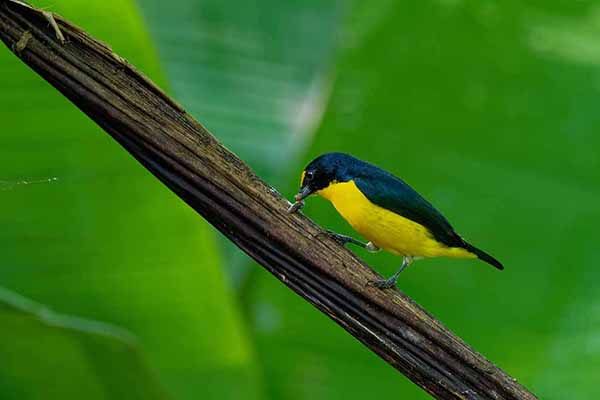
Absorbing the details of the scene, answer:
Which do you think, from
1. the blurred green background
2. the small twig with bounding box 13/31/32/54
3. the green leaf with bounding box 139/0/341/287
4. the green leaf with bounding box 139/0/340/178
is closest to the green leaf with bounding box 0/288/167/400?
the blurred green background

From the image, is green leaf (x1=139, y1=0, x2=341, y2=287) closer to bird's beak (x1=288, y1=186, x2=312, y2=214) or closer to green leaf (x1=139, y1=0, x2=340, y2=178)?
green leaf (x1=139, y1=0, x2=340, y2=178)

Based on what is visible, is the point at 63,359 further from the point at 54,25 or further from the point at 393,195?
the point at 54,25

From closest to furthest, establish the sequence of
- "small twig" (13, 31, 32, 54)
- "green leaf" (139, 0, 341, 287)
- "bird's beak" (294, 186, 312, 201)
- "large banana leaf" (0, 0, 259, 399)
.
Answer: "small twig" (13, 31, 32, 54)
"bird's beak" (294, 186, 312, 201)
"large banana leaf" (0, 0, 259, 399)
"green leaf" (139, 0, 341, 287)

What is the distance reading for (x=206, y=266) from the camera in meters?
1.63

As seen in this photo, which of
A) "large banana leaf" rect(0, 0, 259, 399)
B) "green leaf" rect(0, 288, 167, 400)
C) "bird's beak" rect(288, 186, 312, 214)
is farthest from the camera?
"large banana leaf" rect(0, 0, 259, 399)

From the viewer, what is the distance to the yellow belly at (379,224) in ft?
3.95

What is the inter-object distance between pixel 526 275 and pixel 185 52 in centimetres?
108

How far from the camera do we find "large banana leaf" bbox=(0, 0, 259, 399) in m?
1.51

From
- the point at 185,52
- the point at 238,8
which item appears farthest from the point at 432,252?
the point at 238,8

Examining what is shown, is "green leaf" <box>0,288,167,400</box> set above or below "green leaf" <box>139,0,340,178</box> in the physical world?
below

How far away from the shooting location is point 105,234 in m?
1.60

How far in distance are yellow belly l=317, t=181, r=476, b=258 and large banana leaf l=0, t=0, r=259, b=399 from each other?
0.39 meters

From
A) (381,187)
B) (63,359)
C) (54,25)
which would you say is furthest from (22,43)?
(63,359)

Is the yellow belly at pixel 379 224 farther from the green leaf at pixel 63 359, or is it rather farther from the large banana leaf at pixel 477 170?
the large banana leaf at pixel 477 170
